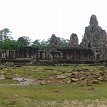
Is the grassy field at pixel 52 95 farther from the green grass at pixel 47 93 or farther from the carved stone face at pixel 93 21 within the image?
the carved stone face at pixel 93 21

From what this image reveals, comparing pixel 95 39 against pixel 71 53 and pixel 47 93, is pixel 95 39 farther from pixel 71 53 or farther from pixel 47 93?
pixel 47 93

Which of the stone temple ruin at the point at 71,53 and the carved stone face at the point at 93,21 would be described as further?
the carved stone face at the point at 93,21

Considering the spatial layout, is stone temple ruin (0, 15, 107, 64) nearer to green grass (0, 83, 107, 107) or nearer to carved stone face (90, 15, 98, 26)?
carved stone face (90, 15, 98, 26)

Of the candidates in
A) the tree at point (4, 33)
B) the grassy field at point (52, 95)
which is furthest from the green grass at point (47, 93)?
the tree at point (4, 33)

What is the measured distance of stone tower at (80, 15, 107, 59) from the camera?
52897 mm

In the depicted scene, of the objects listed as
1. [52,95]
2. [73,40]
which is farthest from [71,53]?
[52,95]

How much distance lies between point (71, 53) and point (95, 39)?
4.83 meters

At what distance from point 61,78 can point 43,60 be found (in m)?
21.8

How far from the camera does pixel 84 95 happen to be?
19.2 metres

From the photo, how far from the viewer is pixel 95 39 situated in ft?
179

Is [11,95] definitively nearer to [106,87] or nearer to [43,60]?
[106,87]

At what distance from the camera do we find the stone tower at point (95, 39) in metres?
52.9

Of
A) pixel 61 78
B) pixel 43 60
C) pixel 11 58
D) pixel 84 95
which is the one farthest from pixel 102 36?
pixel 84 95

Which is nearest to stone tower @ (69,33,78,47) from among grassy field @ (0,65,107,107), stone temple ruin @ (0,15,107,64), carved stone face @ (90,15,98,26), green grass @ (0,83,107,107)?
stone temple ruin @ (0,15,107,64)
